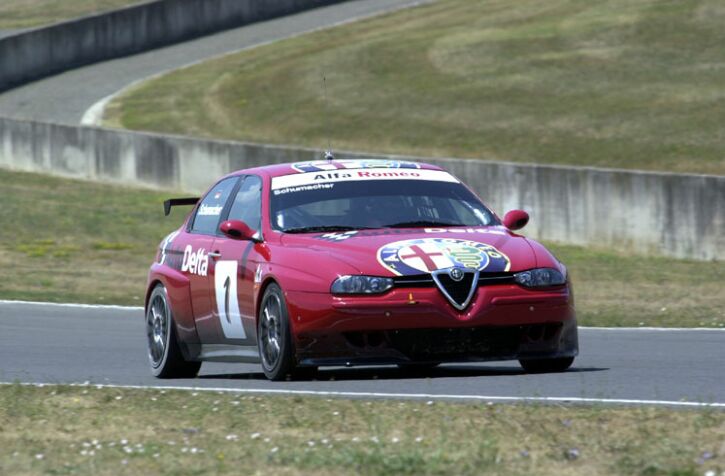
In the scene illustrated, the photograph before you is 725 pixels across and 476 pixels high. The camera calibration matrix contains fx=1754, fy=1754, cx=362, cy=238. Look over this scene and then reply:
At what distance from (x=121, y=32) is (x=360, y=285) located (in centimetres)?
3915

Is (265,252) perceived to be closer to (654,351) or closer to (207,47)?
(654,351)

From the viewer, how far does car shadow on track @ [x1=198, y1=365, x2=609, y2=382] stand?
1047 centimetres

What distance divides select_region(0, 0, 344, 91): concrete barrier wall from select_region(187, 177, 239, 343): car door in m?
33.2

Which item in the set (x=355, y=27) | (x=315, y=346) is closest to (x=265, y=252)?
(x=315, y=346)

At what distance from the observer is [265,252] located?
33.8 feet

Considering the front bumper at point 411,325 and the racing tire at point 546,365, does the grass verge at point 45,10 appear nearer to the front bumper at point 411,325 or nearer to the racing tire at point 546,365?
the racing tire at point 546,365

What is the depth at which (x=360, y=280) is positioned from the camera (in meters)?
9.60

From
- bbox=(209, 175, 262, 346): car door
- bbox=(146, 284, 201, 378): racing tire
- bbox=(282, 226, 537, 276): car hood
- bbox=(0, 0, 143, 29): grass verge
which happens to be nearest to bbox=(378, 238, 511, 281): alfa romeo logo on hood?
bbox=(282, 226, 537, 276): car hood

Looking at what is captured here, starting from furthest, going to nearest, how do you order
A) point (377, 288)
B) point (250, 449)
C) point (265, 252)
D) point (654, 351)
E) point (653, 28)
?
point (653, 28), point (654, 351), point (265, 252), point (377, 288), point (250, 449)

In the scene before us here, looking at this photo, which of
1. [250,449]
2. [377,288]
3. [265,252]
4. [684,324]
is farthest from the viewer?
[684,324]

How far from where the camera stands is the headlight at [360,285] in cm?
958

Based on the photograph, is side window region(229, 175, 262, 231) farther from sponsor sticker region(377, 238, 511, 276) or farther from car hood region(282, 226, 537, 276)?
sponsor sticker region(377, 238, 511, 276)

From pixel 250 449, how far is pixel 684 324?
8626mm

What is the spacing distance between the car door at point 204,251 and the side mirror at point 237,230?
537 millimetres
